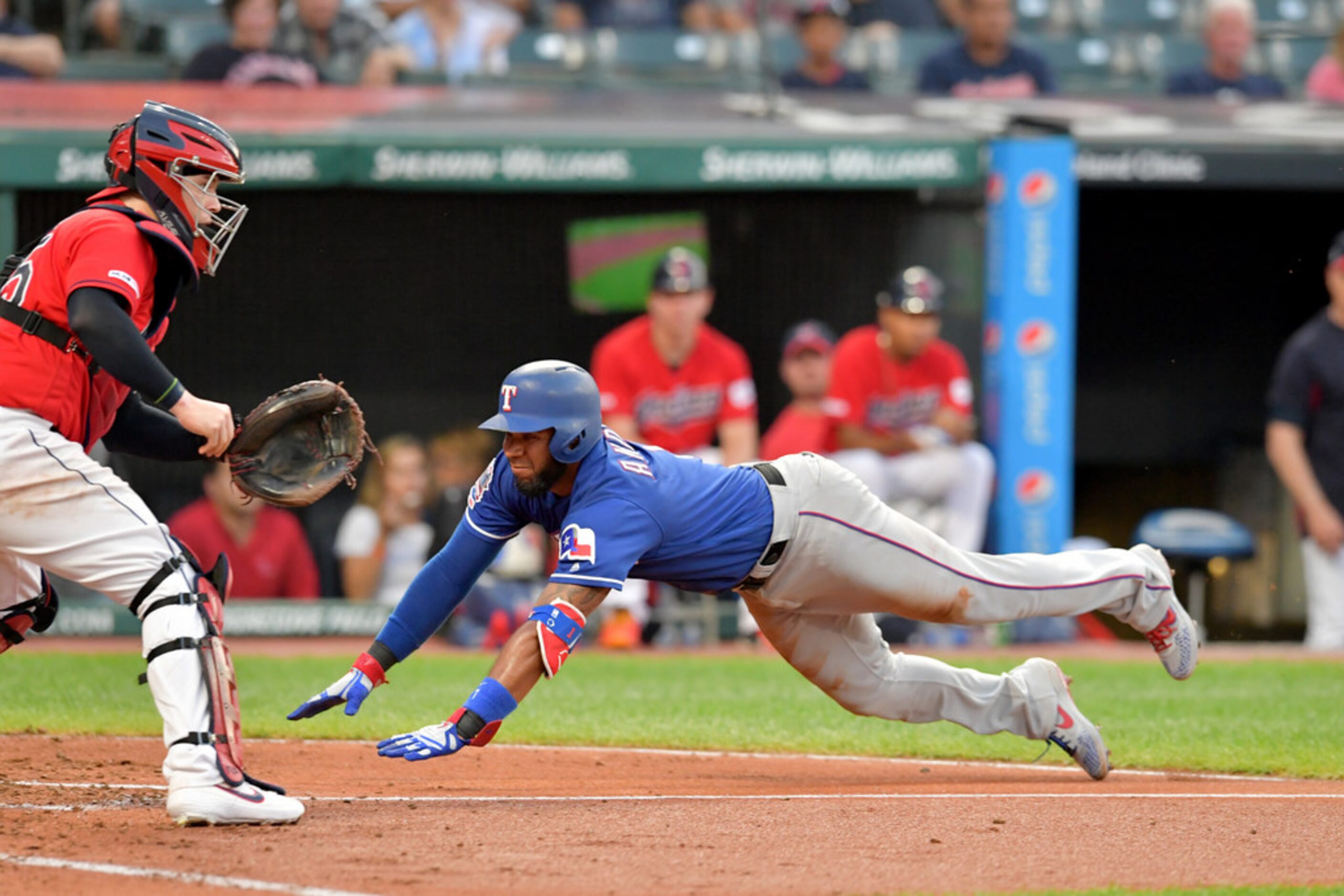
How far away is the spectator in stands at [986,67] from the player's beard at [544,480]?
Result: 7123 mm

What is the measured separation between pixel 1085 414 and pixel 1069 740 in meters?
6.75

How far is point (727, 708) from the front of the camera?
7.36 meters

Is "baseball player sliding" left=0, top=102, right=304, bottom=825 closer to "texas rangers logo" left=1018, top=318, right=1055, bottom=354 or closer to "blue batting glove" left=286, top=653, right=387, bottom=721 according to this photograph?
"blue batting glove" left=286, top=653, right=387, bottom=721


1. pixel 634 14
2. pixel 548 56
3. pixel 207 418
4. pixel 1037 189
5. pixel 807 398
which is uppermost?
pixel 634 14

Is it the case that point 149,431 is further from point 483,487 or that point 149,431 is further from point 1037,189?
point 1037,189

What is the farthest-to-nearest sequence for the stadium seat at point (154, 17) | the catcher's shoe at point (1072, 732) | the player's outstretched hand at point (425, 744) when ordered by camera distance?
the stadium seat at point (154, 17) → the catcher's shoe at point (1072, 732) → the player's outstretched hand at point (425, 744)

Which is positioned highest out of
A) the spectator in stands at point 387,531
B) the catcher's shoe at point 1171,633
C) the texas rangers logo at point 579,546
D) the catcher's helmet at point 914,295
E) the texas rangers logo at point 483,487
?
the texas rangers logo at point 483,487

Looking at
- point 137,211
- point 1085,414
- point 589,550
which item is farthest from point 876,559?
point 1085,414

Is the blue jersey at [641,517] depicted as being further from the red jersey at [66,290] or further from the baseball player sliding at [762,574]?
the red jersey at [66,290]

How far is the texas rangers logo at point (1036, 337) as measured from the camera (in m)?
9.84

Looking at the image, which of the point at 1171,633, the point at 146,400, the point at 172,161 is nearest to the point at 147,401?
the point at 146,400

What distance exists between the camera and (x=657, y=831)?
179 inches

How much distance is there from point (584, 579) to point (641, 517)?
0.25 metres

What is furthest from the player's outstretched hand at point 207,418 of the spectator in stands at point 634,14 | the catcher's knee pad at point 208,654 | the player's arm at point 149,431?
the spectator in stands at point 634,14
